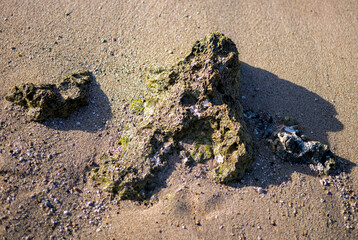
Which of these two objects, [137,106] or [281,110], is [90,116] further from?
[281,110]

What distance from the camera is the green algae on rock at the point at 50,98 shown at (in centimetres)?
457

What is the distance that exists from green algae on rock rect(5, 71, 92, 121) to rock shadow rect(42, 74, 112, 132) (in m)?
0.10

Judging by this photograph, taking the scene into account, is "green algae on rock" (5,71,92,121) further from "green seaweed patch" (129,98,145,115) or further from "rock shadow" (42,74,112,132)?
"green seaweed patch" (129,98,145,115)

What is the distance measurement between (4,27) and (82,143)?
322cm

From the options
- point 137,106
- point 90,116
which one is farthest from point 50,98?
point 137,106

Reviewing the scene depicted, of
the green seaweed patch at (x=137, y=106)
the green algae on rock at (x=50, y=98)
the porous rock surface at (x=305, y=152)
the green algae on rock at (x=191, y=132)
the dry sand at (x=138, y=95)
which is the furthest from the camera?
the green seaweed patch at (x=137, y=106)

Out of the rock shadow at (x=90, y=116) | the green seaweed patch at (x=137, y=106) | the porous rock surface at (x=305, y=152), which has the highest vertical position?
the porous rock surface at (x=305, y=152)

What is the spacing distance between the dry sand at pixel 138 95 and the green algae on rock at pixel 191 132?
25 cm

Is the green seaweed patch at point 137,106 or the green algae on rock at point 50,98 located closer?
the green algae on rock at point 50,98

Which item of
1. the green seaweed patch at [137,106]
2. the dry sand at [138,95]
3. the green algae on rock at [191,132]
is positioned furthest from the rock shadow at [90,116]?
the green algae on rock at [191,132]

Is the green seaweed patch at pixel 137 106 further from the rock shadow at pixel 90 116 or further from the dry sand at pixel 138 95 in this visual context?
the rock shadow at pixel 90 116

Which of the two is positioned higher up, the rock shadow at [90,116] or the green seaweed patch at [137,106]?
the green seaweed patch at [137,106]

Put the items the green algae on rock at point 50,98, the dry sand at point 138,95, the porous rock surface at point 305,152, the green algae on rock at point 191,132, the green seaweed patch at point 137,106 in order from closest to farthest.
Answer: the dry sand at point 138,95 → the green algae on rock at point 191,132 → the porous rock surface at point 305,152 → the green algae on rock at point 50,98 → the green seaweed patch at point 137,106

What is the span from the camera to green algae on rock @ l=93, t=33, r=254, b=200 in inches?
162
